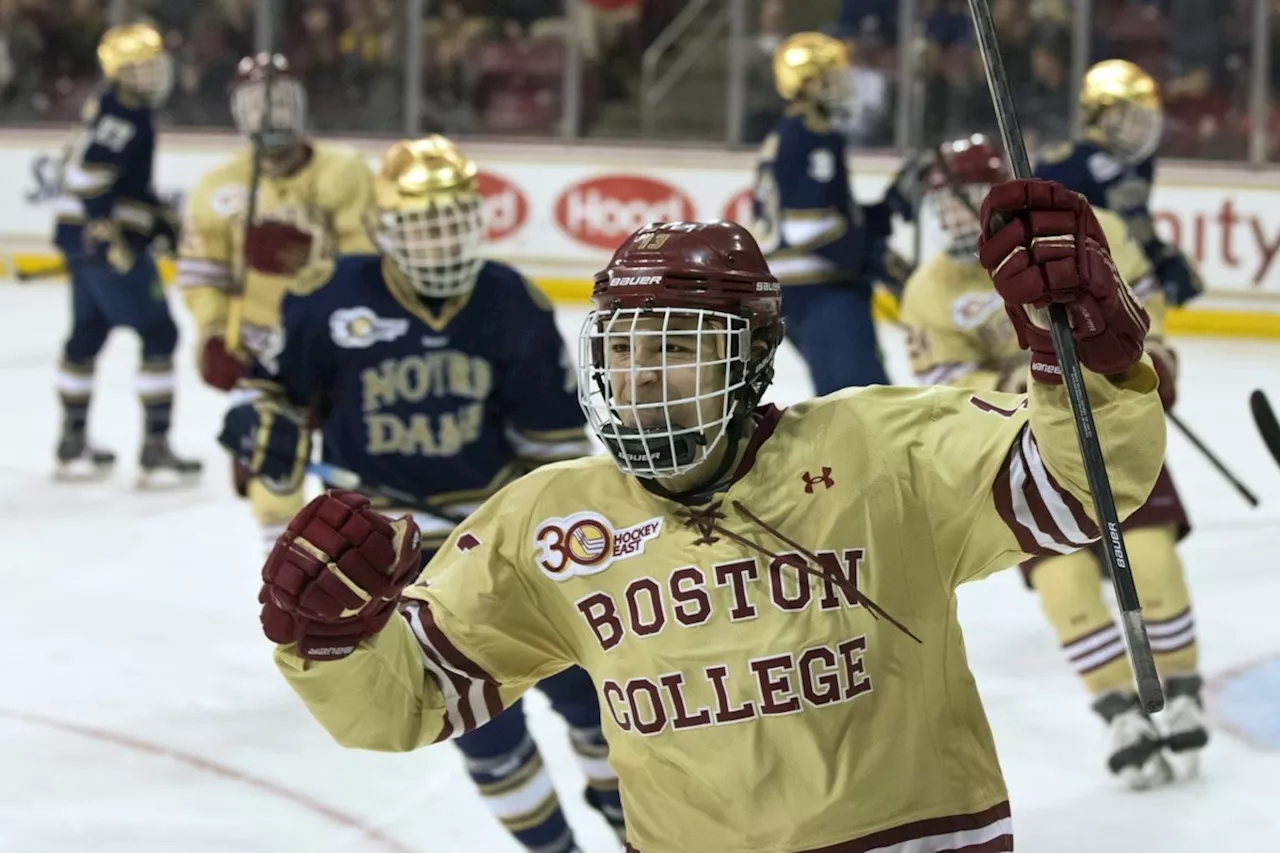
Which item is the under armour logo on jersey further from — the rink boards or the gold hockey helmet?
the rink boards

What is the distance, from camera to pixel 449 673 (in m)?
1.81

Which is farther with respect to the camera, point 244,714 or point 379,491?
point 244,714

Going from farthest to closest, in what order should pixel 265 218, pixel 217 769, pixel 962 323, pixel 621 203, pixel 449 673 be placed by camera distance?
pixel 621 203, pixel 265 218, pixel 962 323, pixel 217 769, pixel 449 673

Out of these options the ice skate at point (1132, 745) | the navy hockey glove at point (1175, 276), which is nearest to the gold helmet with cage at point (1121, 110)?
the navy hockey glove at point (1175, 276)

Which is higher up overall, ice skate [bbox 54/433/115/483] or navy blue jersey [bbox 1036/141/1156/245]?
navy blue jersey [bbox 1036/141/1156/245]

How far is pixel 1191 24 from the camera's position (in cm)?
834

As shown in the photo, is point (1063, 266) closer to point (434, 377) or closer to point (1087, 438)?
point (1087, 438)

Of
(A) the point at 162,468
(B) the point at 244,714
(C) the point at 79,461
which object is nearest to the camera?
(B) the point at 244,714

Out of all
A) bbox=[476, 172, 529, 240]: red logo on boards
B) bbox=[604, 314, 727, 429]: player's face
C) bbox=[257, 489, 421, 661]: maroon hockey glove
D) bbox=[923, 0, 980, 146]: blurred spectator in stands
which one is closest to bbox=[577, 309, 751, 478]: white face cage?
bbox=[604, 314, 727, 429]: player's face

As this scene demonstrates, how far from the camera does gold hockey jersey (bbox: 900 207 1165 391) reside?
3.72 m

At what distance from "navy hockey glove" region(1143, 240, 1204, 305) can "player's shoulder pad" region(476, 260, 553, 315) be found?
229 centimetres

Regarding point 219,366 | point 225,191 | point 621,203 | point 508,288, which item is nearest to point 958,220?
point 508,288

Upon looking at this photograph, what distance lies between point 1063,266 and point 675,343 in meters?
0.39

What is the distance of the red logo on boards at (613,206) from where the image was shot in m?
9.04
